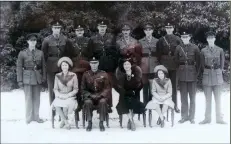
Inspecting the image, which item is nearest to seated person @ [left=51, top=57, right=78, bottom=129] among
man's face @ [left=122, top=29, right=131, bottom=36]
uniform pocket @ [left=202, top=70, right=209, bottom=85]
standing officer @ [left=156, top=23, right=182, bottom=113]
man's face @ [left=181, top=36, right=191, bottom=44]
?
man's face @ [left=122, top=29, right=131, bottom=36]

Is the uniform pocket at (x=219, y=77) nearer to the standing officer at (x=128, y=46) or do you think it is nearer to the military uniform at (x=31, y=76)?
the standing officer at (x=128, y=46)

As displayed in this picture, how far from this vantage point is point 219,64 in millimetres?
6414

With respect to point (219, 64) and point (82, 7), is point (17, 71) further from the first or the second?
point (219, 64)

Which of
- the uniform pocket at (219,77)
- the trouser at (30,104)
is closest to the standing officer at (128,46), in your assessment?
the uniform pocket at (219,77)

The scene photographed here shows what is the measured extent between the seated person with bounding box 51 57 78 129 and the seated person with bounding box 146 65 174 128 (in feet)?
3.38

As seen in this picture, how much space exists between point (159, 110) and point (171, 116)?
19cm

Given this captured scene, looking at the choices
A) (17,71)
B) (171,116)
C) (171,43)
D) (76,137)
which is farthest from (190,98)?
(17,71)

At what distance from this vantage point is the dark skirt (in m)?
6.28

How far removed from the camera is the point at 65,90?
640cm

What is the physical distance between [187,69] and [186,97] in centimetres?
40

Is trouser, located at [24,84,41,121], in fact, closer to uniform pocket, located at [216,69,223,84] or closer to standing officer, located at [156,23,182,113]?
standing officer, located at [156,23,182,113]

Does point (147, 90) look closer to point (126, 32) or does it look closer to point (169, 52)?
point (169, 52)

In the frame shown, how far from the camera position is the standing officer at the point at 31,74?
648 centimetres

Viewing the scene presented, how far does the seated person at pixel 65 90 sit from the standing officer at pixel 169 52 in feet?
4.14
